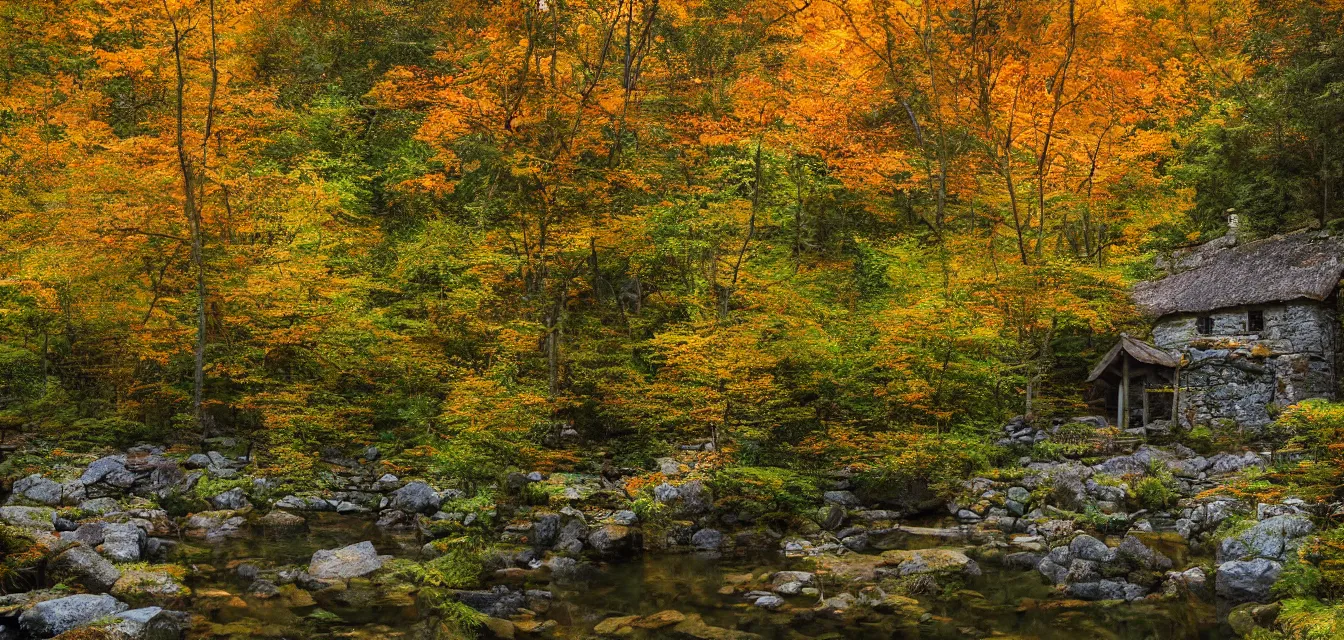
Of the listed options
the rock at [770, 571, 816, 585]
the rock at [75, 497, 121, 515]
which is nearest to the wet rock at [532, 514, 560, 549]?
the rock at [770, 571, 816, 585]

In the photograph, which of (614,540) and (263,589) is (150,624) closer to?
(263,589)

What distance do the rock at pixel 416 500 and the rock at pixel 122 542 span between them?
10.5 ft

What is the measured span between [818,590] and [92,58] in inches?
806

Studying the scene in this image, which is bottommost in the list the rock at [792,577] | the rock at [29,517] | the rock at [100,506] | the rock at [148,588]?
the rock at [792,577]

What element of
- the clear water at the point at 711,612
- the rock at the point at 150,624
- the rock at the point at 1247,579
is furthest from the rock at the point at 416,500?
the rock at the point at 1247,579

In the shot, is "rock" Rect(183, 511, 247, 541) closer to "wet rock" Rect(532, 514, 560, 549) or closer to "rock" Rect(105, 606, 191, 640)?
"rock" Rect(105, 606, 191, 640)

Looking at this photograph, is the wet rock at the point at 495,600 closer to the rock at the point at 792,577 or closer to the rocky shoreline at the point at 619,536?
the rocky shoreline at the point at 619,536

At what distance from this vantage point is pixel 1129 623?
705 cm

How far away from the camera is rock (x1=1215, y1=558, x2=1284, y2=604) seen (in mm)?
7227

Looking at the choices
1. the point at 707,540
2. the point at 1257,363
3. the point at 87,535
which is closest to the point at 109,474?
the point at 87,535

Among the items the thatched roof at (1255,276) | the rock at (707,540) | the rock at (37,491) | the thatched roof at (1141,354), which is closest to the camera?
the rock at (37,491)

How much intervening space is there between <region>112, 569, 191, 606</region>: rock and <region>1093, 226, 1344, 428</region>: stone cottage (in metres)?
15.1

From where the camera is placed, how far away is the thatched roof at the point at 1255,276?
45.6 feet

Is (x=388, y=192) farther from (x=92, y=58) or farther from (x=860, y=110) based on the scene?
(x=860, y=110)
